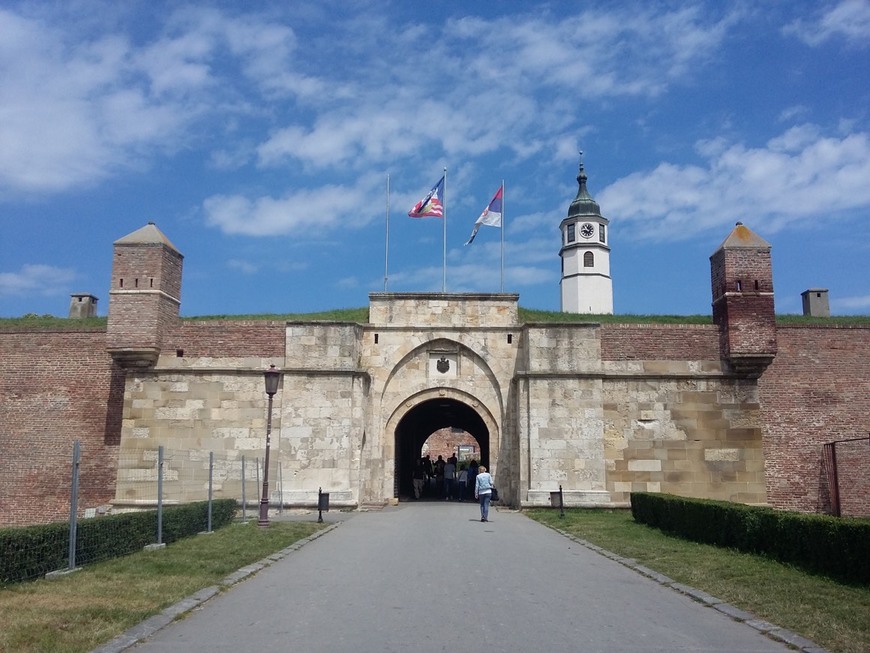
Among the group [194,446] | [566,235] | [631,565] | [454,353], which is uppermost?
[566,235]

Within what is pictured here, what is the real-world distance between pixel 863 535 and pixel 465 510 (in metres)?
13.1

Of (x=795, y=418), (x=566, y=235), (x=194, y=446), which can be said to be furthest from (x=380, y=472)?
(x=566, y=235)

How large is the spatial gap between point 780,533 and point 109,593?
28.6 feet

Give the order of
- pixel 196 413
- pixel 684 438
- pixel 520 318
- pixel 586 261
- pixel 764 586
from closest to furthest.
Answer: pixel 764 586
pixel 684 438
pixel 196 413
pixel 520 318
pixel 586 261

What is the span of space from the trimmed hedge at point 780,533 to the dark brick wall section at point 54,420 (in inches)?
572

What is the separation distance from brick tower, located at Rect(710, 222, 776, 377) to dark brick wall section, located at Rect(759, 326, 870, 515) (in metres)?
1.11

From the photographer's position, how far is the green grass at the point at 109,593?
6.24 meters

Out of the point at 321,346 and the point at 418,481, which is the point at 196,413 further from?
the point at 418,481

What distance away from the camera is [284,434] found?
2050 cm

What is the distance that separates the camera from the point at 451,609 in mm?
7691

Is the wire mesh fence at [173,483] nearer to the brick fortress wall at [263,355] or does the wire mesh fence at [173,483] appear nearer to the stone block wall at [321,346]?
the brick fortress wall at [263,355]

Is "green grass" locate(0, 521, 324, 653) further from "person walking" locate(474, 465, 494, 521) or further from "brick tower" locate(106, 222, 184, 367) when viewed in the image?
"brick tower" locate(106, 222, 184, 367)

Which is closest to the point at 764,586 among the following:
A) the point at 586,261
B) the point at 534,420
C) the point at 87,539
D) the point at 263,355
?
the point at 87,539

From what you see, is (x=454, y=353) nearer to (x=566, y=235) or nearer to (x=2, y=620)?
(x=2, y=620)
